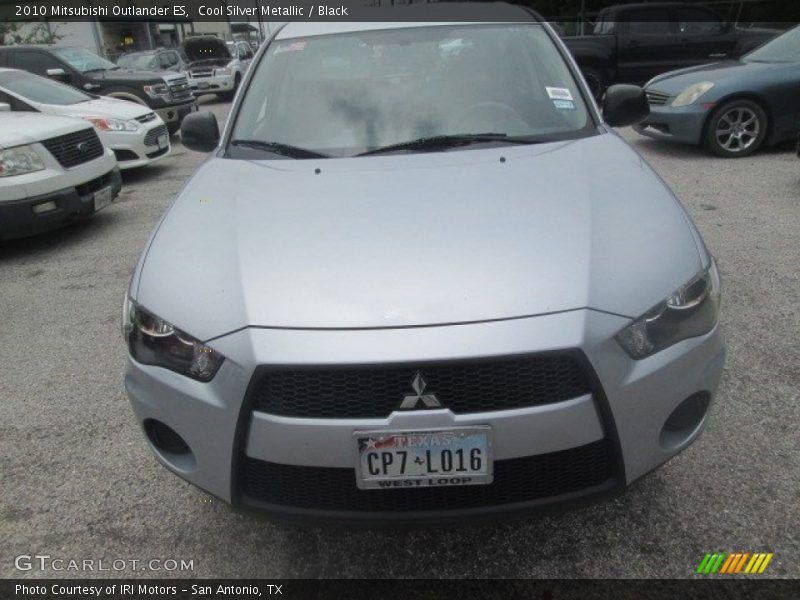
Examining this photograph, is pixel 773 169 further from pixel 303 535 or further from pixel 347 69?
pixel 303 535

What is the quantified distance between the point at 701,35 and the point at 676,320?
37.9 ft

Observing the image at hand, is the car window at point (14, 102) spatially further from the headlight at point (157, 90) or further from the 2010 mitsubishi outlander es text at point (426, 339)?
the 2010 mitsubishi outlander es text at point (426, 339)

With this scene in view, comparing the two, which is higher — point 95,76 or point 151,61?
point 95,76

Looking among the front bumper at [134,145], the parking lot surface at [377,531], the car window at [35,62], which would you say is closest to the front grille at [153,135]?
the front bumper at [134,145]

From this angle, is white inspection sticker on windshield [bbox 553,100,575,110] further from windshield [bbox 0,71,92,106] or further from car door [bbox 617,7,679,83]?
car door [bbox 617,7,679,83]

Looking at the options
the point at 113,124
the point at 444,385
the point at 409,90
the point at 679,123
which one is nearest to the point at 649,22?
the point at 679,123

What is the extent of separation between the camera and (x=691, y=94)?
6961mm

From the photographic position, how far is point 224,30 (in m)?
45.2

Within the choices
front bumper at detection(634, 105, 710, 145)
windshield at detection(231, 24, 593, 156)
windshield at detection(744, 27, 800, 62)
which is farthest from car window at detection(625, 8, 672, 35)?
windshield at detection(231, 24, 593, 156)

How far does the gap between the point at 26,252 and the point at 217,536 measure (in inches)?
176

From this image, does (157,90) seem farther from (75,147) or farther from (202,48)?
(202,48)

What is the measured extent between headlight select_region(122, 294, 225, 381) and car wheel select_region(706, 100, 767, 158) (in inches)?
270

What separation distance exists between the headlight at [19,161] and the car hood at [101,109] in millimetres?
2723

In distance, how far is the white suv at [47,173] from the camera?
16.6 ft
